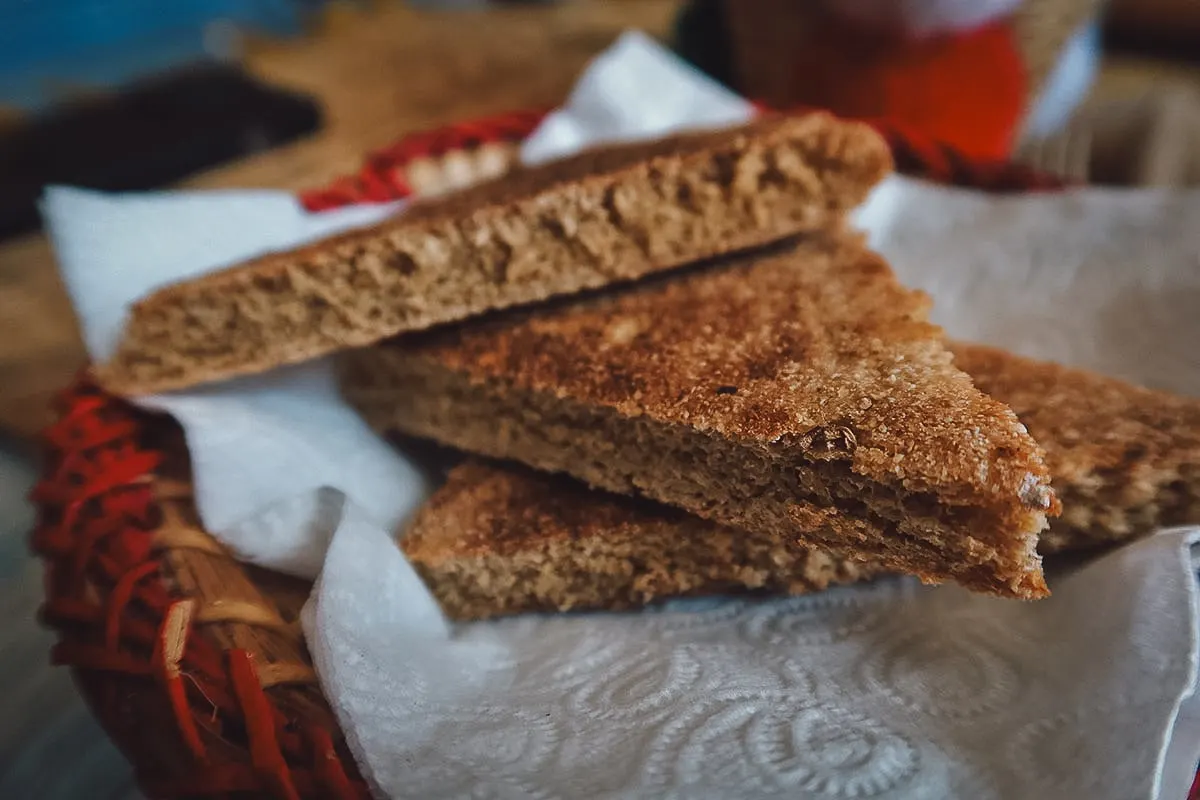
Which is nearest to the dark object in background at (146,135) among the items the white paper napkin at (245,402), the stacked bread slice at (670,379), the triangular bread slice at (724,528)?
the white paper napkin at (245,402)

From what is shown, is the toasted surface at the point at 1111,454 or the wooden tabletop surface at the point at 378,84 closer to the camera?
the toasted surface at the point at 1111,454

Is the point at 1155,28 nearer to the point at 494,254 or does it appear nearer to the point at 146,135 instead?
the point at 494,254

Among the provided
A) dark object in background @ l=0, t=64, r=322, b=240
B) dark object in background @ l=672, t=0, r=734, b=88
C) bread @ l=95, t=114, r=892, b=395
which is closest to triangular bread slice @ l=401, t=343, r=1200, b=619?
bread @ l=95, t=114, r=892, b=395

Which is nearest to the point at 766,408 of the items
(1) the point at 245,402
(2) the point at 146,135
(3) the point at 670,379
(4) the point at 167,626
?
(3) the point at 670,379

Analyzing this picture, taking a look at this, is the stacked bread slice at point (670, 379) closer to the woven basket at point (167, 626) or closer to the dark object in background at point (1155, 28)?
the woven basket at point (167, 626)

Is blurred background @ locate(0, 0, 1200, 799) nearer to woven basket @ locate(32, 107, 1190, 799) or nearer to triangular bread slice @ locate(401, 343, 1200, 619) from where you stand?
woven basket @ locate(32, 107, 1190, 799)

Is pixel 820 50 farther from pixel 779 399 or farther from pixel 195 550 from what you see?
pixel 195 550

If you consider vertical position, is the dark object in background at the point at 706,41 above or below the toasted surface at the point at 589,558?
above

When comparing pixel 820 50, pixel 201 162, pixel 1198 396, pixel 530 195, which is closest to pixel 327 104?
pixel 201 162
